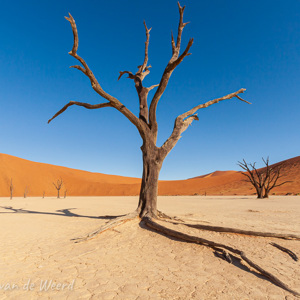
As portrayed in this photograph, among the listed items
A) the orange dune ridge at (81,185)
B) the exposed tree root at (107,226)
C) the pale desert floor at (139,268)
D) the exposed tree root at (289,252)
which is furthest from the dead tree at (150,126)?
the orange dune ridge at (81,185)

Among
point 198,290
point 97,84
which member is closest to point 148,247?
point 198,290

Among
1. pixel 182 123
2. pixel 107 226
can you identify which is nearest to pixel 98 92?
pixel 182 123

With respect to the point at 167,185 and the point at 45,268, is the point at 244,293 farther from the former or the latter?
the point at 167,185

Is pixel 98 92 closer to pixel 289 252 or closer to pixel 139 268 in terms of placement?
pixel 139 268

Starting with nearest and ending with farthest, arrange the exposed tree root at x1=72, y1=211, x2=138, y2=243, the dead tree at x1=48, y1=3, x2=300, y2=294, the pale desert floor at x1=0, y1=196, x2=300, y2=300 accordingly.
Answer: the pale desert floor at x1=0, y1=196, x2=300, y2=300, the exposed tree root at x1=72, y1=211, x2=138, y2=243, the dead tree at x1=48, y1=3, x2=300, y2=294

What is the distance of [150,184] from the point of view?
659 cm

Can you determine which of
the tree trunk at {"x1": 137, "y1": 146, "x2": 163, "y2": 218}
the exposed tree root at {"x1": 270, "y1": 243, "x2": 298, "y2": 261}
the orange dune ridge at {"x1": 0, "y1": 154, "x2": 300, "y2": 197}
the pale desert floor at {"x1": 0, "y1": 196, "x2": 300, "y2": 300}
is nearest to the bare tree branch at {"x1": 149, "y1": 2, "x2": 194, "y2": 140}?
the tree trunk at {"x1": 137, "y1": 146, "x2": 163, "y2": 218}

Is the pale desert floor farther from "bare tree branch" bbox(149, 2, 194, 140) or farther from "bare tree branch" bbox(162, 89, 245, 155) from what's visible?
"bare tree branch" bbox(149, 2, 194, 140)

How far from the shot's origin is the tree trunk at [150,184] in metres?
6.50

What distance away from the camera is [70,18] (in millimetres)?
5254

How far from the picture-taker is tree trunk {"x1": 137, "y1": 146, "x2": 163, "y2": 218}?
6496mm

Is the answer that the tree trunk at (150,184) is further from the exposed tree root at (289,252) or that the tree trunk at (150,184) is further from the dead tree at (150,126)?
the exposed tree root at (289,252)

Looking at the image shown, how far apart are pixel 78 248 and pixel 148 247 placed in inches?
61.4

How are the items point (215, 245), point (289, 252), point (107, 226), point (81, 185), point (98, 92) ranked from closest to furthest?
point (289, 252) < point (215, 245) < point (107, 226) < point (98, 92) < point (81, 185)
